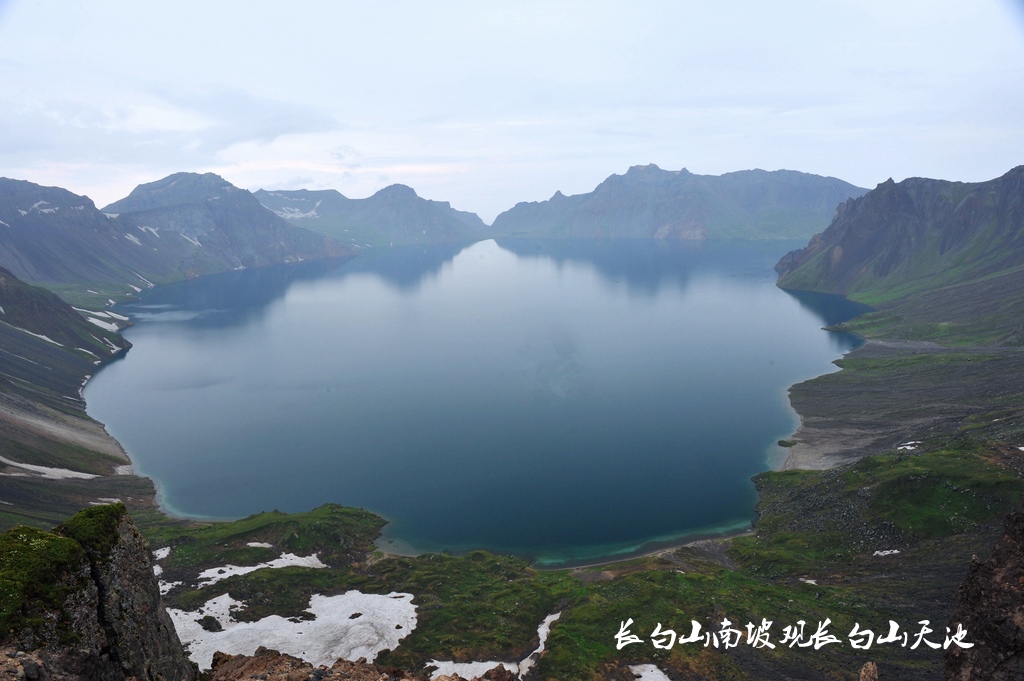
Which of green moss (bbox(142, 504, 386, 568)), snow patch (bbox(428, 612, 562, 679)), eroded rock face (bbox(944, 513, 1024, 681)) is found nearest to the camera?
eroded rock face (bbox(944, 513, 1024, 681))

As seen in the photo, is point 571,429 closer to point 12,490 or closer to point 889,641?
point 889,641

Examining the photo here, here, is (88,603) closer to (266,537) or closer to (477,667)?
(477,667)

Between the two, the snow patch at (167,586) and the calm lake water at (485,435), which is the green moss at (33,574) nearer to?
the snow patch at (167,586)

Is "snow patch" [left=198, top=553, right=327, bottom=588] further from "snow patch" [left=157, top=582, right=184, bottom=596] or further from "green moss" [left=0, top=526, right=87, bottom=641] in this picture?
"green moss" [left=0, top=526, right=87, bottom=641]

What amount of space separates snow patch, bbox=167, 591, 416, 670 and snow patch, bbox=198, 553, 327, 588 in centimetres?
491

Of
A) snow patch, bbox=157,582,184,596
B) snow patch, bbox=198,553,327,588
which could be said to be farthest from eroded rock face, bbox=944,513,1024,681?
snow patch, bbox=157,582,184,596

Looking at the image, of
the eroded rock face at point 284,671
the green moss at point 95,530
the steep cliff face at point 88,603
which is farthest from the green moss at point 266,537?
the green moss at point 95,530

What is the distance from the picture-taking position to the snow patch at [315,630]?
158 feet

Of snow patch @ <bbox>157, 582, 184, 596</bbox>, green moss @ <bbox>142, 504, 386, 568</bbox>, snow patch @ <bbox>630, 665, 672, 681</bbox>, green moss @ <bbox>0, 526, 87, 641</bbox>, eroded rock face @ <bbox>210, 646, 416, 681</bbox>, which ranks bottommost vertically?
green moss @ <bbox>142, 504, 386, 568</bbox>

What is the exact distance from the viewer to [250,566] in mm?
64000

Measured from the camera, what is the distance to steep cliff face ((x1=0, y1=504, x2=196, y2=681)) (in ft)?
66.6

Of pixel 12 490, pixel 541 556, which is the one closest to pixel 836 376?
pixel 541 556

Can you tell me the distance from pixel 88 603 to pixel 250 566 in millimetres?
45535

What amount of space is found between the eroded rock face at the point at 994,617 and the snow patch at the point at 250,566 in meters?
61.3
